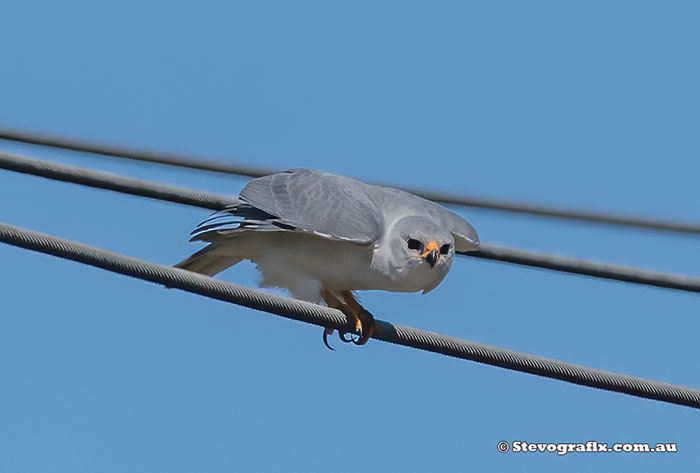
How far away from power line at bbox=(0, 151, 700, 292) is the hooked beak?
1.91 ft

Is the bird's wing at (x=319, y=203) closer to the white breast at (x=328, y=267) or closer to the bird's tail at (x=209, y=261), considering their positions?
the white breast at (x=328, y=267)

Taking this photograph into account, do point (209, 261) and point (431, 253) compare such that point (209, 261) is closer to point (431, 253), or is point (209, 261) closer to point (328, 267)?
point (328, 267)

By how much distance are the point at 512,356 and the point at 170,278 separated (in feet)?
4.62

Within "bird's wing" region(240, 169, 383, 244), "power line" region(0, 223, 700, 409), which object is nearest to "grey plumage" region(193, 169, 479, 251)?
"bird's wing" region(240, 169, 383, 244)

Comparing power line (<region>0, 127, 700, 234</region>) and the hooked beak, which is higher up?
power line (<region>0, 127, 700, 234</region>)

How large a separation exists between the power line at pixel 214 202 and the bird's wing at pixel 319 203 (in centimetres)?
24

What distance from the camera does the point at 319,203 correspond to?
539cm

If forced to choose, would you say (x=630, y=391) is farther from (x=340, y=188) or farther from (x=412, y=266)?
(x=340, y=188)

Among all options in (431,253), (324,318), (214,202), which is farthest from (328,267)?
(324,318)

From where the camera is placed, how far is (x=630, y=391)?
4.40 meters

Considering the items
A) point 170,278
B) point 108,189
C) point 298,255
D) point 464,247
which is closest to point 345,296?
point 298,255

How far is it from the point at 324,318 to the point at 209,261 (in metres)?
1.64

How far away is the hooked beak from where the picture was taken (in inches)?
208

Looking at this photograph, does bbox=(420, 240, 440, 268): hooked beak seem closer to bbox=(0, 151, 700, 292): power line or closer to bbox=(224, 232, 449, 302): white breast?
bbox=(224, 232, 449, 302): white breast
